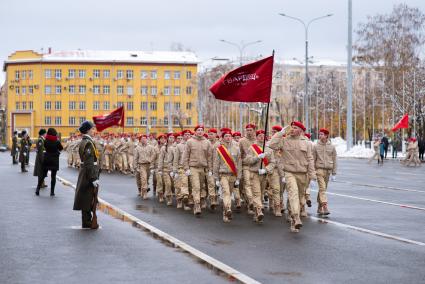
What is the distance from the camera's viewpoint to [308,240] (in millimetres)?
11406

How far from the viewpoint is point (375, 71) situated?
254 ft

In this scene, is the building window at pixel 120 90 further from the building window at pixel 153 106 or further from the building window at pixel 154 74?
the building window at pixel 154 74

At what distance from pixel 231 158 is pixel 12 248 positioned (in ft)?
17.5

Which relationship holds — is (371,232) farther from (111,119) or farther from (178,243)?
(111,119)

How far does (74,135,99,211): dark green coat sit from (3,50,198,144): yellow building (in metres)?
106

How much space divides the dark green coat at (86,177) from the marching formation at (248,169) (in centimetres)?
17

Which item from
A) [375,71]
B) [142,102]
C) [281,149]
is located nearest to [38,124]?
[142,102]

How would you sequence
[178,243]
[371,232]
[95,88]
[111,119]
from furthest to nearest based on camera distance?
1. [95,88]
2. [111,119]
3. [371,232]
4. [178,243]

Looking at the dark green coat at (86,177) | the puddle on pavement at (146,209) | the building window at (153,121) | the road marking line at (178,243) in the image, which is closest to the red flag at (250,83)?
the puddle on pavement at (146,209)

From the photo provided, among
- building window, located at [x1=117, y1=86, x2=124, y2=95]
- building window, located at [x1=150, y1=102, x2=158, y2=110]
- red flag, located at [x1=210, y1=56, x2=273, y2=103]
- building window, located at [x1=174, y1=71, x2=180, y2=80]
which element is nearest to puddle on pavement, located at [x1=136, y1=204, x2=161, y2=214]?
red flag, located at [x1=210, y1=56, x2=273, y2=103]

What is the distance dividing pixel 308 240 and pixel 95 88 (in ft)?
370

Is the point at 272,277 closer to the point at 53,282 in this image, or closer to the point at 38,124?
the point at 53,282

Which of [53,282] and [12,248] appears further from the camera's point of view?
[12,248]

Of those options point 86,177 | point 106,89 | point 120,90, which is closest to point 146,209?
point 86,177
